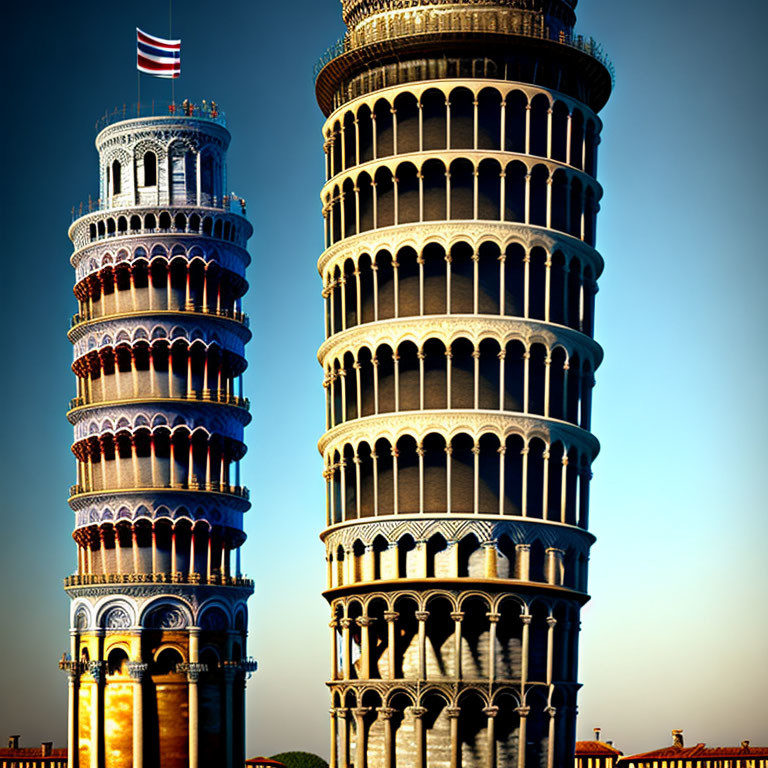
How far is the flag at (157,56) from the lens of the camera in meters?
126

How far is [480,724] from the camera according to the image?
101m

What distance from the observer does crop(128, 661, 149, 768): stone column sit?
396 ft

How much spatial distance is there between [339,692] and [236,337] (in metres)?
34.2

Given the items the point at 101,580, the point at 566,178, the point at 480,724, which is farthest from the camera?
the point at 101,580

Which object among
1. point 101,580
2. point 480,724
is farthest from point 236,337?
point 480,724

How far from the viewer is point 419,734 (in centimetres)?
10069

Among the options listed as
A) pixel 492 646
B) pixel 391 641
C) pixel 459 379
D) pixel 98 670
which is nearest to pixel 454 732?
pixel 492 646

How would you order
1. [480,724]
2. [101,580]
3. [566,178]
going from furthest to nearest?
[101,580], [566,178], [480,724]

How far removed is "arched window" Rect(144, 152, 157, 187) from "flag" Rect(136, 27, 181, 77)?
7.80m

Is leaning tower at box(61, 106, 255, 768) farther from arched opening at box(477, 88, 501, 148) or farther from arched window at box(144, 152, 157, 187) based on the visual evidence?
arched opening at box(477, 88, 501, 148)

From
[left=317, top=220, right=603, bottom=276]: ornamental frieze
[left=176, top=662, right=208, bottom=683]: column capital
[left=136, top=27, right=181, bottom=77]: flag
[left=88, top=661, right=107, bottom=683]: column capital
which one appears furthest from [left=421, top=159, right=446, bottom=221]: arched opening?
[left=88, top=661, right=107, bottom=683]: column capital

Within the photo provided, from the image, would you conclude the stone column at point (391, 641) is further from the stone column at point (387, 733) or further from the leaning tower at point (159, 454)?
the leaning tower at point (159, 454)

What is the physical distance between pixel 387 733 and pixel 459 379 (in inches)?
753

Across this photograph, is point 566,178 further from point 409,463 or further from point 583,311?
point 409,463
